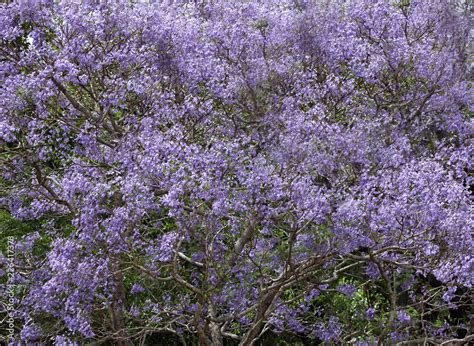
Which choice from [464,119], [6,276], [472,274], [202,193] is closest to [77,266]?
[202,193]

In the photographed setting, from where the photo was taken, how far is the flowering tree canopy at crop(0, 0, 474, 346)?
682cm

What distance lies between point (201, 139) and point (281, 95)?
1084 millimetres

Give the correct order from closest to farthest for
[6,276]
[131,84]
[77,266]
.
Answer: [77,266]
[131,84]
[6,276]

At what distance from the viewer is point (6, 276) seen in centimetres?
933

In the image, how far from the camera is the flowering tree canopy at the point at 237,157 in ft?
22.4

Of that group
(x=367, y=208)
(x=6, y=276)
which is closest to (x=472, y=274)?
(x=367, y=208)

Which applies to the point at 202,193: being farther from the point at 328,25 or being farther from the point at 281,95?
the point at 328,25

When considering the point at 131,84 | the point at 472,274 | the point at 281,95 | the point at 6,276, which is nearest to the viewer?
the point at 472,274

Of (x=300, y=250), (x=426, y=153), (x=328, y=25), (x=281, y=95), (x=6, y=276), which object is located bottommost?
(x=6, y=276)

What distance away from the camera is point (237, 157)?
6.91 metres

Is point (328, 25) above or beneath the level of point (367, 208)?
above

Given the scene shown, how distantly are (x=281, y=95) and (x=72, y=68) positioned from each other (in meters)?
2.30

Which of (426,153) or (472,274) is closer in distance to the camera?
(472,274)

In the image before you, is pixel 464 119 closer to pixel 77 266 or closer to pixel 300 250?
pixel 300 250
